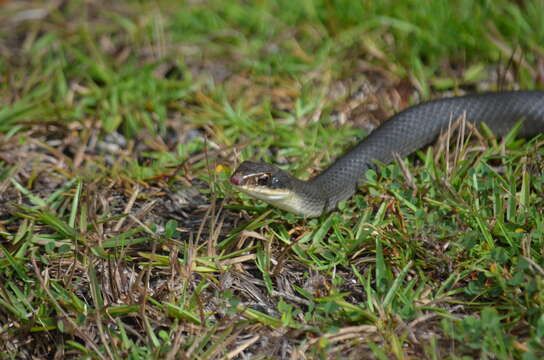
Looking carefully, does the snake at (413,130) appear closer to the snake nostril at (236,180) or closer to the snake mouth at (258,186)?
the snake mouth at (258,186)

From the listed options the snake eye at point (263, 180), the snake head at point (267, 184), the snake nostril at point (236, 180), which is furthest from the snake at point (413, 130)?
the snake nostril at point (236, 180)

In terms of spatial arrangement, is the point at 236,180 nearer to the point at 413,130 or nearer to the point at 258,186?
the point at 258,186

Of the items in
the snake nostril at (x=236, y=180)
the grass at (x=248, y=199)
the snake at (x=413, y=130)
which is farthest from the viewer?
the snake at (x=413, y=130)

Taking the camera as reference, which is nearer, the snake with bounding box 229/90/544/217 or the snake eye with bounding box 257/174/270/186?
the snake eye with bounding box 257/174/270/186

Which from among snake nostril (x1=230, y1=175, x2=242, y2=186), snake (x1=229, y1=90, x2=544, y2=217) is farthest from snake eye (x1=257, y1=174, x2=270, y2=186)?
snake (x1=229, y1=90, x2=544, y2=217)

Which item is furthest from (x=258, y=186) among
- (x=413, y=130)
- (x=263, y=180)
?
(x=413, y=130)

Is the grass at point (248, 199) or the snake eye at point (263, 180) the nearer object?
the grass at point (248, 199)

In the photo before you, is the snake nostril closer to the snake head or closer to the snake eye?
the snake head
